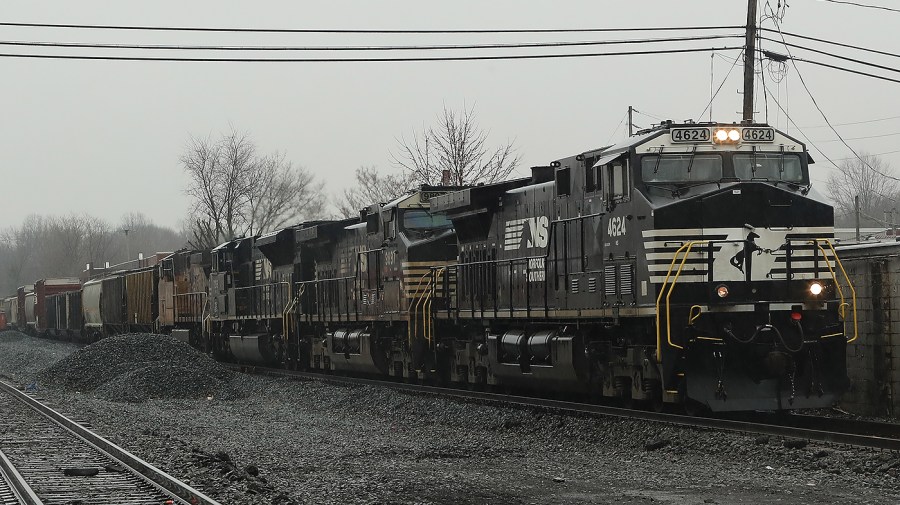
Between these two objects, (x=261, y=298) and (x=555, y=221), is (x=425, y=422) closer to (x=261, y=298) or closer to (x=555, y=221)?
(x=555, y=221)

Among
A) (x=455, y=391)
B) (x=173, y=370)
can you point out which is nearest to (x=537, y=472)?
(x=455, y=391)

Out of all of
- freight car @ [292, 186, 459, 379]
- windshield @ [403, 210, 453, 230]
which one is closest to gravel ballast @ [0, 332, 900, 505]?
freight car @ [292, 186, 459, 379]

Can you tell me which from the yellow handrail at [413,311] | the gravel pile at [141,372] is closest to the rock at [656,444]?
the yellow handrail at [413,311]

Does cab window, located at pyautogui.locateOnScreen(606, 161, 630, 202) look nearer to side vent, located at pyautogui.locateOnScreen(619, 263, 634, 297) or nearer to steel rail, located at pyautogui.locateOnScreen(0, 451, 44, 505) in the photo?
side vent, located at pyautogui.locateOnScreen(619, 263, 634, 297)

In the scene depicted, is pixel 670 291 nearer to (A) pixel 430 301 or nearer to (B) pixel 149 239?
(A) pixel 430 301

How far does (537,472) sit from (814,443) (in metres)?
2.74

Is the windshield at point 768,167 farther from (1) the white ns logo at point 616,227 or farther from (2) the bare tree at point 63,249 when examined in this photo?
(2) the bare tree at point 63,249

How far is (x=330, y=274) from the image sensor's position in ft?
84.8

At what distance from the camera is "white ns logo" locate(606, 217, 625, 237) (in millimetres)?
13547

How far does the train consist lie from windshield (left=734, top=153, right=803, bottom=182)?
0.06 feet

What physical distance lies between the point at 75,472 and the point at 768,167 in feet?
28.6

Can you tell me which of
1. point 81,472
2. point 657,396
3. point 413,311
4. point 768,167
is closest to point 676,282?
point 657,396

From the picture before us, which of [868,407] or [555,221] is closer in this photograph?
[868,407]

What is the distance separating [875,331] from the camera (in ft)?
46.7
